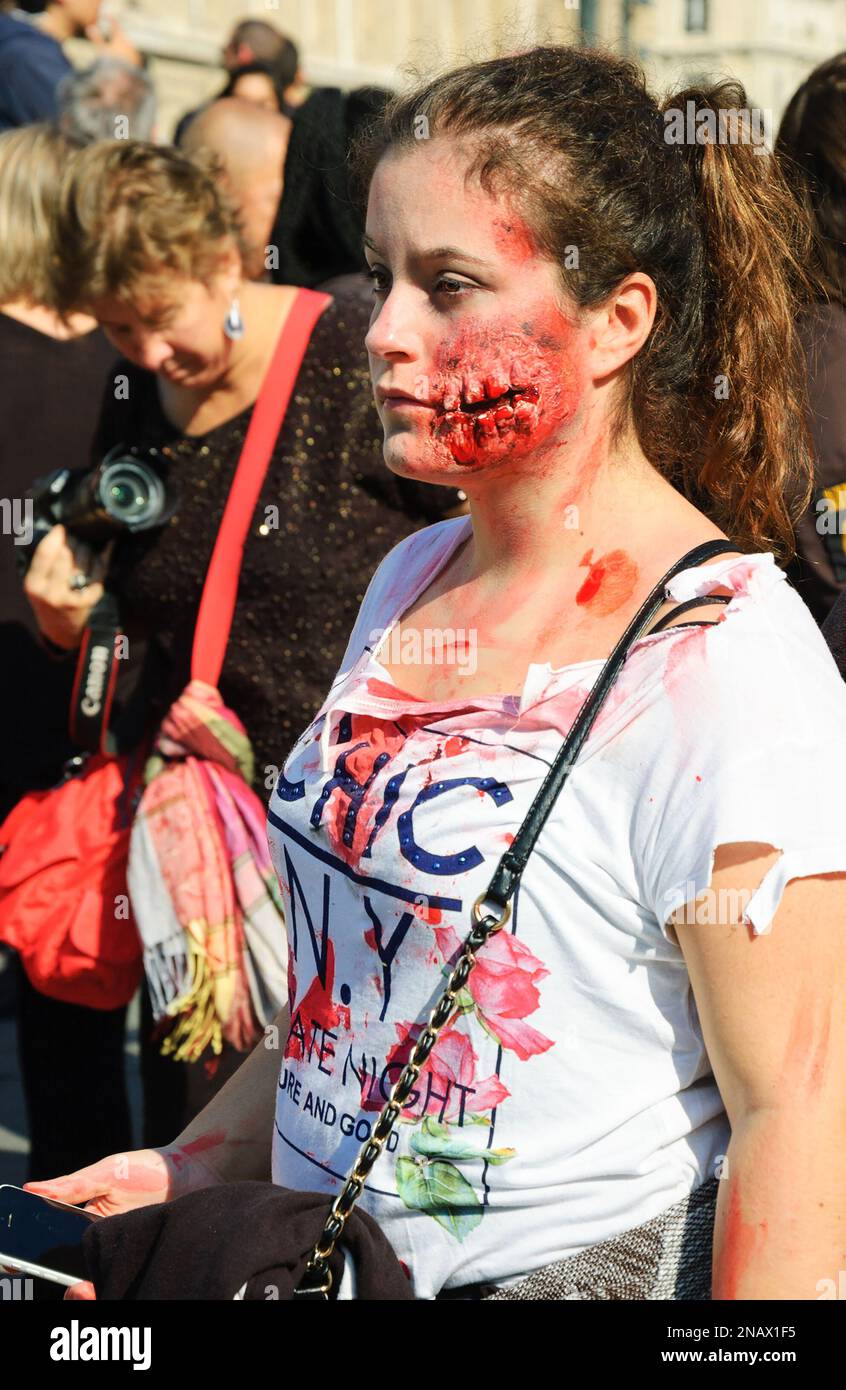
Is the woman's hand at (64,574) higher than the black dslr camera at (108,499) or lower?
lower

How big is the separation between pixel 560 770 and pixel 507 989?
0.21 meters

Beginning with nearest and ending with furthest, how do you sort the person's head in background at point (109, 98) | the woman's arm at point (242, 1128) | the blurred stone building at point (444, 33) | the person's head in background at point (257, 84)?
the woman's arm at point (242, 1128), the person's head in background at point (109, 98), the blurred stone building at point (444, 33), the person's head in background at point (257, 84)

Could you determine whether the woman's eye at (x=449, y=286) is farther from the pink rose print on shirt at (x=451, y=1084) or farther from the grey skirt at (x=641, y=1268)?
the grey skirt at (x=641, y=1268)

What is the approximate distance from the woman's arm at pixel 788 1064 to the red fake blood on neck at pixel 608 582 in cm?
33

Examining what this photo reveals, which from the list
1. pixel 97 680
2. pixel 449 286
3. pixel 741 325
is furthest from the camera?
pixel 97 680

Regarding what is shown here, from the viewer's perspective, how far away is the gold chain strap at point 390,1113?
1512mm

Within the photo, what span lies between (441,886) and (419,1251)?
0.35 meters

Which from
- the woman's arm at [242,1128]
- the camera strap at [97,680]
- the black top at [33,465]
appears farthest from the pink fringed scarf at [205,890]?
the woman's arm at [242,1128]

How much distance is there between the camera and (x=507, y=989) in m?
1.56

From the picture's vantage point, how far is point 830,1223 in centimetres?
143

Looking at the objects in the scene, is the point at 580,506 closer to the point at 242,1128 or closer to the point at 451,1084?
the point at 451,1084

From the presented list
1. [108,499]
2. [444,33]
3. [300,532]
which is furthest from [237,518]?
[444,33]

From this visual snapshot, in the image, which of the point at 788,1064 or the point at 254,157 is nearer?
the point at 788,1064
